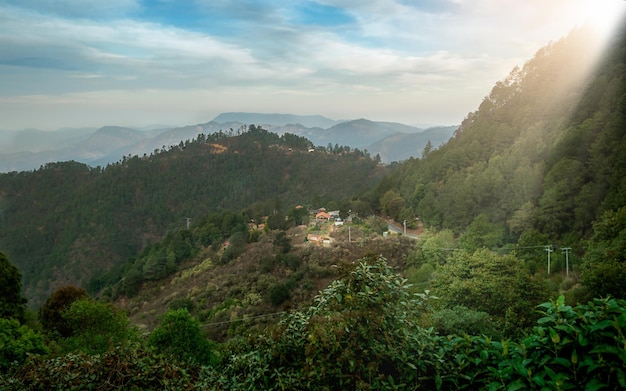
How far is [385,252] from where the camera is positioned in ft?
61.4

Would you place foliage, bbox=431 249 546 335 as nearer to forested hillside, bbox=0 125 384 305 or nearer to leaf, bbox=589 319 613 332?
leaf, bbox=589 319 613 332

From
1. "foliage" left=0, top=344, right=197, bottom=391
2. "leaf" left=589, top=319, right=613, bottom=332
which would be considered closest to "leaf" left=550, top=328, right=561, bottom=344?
"leaf" left=589, top=319, right=613, bottom=332

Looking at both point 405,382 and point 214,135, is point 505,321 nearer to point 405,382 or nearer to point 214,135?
point 405,382

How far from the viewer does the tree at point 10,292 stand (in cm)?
1259

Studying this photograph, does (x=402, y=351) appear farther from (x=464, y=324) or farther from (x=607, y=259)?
(x=607, y=259)

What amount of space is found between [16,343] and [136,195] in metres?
59.4

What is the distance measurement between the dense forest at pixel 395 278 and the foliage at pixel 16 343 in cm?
4

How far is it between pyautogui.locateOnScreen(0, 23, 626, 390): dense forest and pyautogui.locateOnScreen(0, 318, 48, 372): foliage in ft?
0.14

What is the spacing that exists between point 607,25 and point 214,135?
7051cm

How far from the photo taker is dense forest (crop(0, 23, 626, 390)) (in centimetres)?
232

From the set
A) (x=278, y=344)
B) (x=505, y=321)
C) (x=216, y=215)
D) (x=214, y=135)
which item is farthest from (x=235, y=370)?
(x=214, y=135)

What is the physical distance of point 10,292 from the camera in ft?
43.2

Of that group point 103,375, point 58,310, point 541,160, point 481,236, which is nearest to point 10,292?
point 58,310

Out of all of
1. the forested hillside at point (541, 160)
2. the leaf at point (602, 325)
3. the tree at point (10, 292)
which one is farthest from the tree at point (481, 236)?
the tree at point (10, 292)
